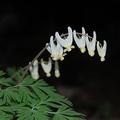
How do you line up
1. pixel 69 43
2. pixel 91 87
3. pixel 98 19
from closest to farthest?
pixel 69 43 → pixel 91 87 → pixel 98 19

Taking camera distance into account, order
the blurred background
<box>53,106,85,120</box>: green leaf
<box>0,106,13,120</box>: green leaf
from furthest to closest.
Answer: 1. the blurred background
2. <box>53,106,85,120</box>: green leaf
3. <box>0,106,13,120</box>: green leaf

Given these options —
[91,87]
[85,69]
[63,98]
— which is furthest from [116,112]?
[63,98]

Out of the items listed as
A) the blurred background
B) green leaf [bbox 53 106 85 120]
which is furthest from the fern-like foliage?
the blurred background

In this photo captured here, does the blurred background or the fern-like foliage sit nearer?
the fern-like foliage

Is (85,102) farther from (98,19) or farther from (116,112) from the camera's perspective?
(98,19)

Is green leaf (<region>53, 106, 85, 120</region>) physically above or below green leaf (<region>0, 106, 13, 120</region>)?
below

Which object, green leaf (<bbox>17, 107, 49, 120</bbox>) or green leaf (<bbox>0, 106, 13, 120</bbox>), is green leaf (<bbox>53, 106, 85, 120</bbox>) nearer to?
green leaf (<bbox>17, 107, 49, 120</bbox>)

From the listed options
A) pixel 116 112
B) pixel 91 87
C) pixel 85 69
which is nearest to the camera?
pixel 116 112

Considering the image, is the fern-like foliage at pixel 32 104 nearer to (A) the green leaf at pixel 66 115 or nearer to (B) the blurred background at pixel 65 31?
(A) the green leaf at pixel 66 115
